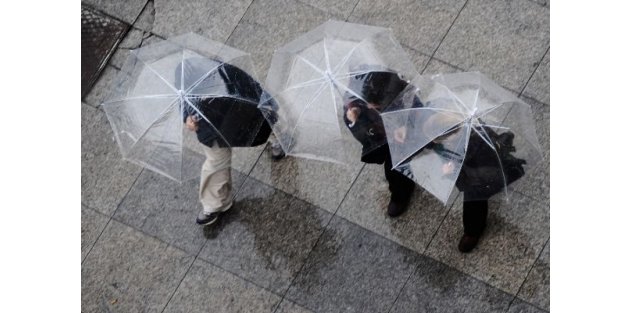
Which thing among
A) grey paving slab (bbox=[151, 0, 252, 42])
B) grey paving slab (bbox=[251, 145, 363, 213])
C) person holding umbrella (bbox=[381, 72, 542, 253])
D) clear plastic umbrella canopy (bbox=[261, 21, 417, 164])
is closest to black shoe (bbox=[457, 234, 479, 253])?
person holding umbrella (bbox=[381, 72, 542, 253])

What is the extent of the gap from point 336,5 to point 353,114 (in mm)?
2056

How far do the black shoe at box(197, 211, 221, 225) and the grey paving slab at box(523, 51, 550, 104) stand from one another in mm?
2864

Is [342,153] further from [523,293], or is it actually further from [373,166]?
[523,293]

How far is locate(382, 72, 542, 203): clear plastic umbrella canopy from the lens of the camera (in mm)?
5324

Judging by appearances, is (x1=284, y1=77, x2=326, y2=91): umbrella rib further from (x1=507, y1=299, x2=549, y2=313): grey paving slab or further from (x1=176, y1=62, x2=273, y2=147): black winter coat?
(x1=507, y1=299, x2=549, y2=313): grey paving slab

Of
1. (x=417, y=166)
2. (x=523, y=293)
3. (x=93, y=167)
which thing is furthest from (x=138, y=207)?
→ (x=523, y=293)

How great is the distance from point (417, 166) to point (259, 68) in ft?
7.41

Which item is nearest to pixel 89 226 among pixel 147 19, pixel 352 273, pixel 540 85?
pixel 147 19

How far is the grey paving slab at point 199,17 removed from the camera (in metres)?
7.38

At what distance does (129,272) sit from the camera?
6.82m

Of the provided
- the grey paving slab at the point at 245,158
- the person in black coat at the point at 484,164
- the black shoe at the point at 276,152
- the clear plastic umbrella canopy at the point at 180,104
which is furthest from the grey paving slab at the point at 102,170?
the person in black coat at the point at 484,164

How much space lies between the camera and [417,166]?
5.52 m

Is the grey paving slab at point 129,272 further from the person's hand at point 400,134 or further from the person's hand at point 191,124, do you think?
the person's hand at point 400,134

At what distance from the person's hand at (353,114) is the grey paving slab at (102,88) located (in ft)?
9.06
